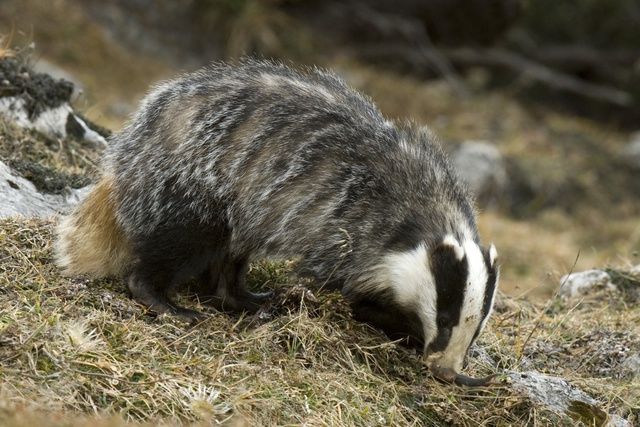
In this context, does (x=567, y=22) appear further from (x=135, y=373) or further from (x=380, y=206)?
(x=135, y=373)

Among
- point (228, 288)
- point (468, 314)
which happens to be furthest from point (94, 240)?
point (468, 314)

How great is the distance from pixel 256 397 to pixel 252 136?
4.95ft

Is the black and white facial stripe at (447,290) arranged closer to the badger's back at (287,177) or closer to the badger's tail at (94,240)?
the badger's back at (287,177)

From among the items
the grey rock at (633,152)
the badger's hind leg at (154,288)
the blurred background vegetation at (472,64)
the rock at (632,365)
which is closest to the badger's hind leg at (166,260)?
the badger's hind leg at (154,288)

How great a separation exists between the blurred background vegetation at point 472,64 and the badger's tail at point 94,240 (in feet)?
18.5

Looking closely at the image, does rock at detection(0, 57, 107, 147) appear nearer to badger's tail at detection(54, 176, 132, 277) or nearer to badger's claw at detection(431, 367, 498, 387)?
badger's tail at detection(54, 176, 132, 277)

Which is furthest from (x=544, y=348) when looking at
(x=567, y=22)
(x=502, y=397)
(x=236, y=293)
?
(x=567, y=22)

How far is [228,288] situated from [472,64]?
10.8 metres

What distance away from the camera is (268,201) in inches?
178

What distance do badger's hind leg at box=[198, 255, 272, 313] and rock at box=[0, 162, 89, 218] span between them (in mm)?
996

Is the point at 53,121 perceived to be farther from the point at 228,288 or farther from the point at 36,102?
the point at 228,288

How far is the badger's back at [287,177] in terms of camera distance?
4363mm

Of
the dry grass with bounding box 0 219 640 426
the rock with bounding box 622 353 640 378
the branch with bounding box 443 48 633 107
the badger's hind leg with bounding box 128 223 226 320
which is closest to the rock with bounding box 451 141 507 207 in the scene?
the branch with bounding box 443 48 633 107

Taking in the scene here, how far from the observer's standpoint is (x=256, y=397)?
11.8 ft
